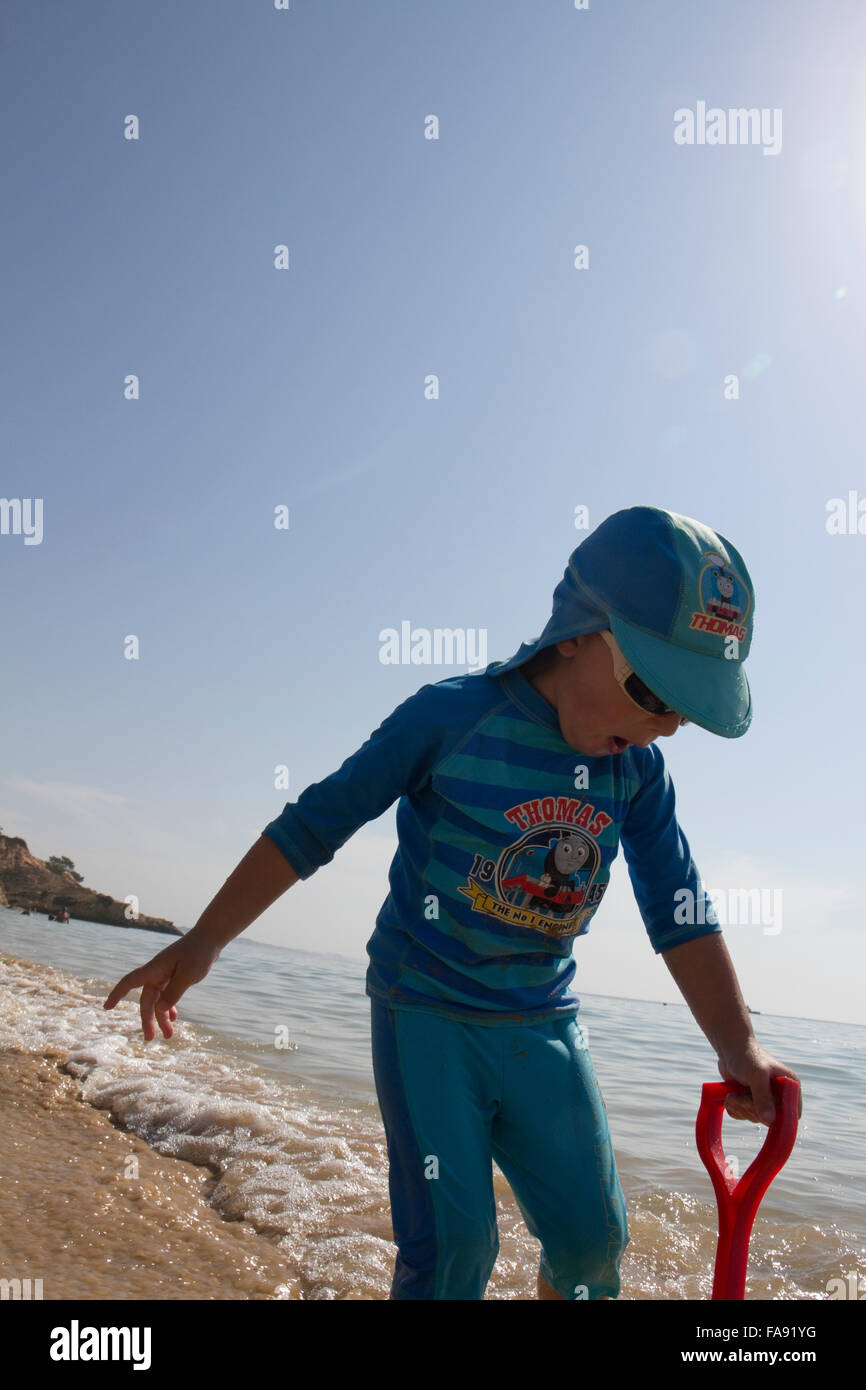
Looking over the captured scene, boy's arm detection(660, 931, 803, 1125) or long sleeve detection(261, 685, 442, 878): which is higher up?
long sleeve detection(261, 685, 442, 878)

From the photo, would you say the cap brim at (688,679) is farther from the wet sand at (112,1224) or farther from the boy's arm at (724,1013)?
the wet sand at (112,1224)

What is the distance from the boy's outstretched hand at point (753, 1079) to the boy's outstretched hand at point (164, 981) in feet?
3.57

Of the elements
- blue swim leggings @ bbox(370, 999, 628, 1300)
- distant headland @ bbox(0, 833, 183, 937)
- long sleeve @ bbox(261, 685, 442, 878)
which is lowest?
distant headland @ bbox(0, 833, 183, 937)

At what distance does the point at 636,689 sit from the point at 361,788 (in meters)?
0.62

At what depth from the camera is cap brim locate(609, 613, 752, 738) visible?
1849 millimetres

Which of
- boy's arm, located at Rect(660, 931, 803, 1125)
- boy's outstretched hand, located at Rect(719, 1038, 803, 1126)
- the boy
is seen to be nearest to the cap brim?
the boy

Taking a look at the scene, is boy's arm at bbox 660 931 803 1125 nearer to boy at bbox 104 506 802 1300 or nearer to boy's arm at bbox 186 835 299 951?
boy at bbox 104 506 802 1300

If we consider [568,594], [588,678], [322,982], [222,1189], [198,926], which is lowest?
[322,982]

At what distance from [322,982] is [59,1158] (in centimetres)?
1014

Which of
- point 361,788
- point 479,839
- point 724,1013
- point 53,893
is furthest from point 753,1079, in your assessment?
point 53,893
